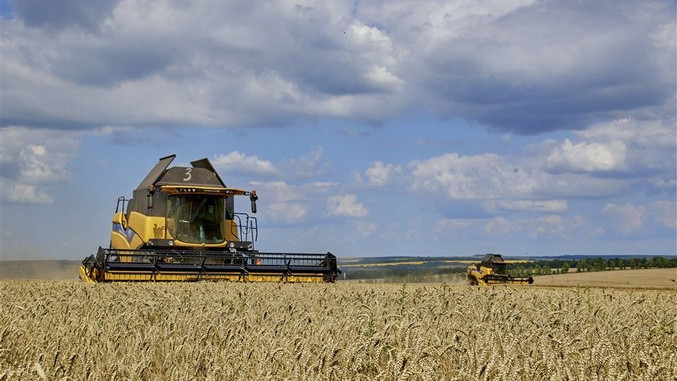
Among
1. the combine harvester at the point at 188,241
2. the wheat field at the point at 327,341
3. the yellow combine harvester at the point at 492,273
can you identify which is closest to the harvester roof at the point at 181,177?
the combine harvester at the point at 188,241

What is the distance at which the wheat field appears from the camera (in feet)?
15.2

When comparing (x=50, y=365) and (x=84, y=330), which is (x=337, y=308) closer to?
(x=84, y=330)

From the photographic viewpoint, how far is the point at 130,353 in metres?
5.45

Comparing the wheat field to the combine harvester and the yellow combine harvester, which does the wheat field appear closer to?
the combine harvester

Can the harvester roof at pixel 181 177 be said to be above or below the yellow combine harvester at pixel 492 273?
above

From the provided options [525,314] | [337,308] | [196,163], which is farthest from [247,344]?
[196,163]

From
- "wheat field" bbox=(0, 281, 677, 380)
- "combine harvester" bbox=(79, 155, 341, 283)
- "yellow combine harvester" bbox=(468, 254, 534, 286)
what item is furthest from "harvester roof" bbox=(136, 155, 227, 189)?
"wheat field" bbox=(0, 281, 677, 380)

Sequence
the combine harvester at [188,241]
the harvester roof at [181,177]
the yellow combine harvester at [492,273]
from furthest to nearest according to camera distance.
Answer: the yellow combine harvester at [492,273] → the harvester roof at [181,177] → the combine harvester at [188,241]

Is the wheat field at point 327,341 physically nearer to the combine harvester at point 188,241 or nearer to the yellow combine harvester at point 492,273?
the combine harvester at point 188,241

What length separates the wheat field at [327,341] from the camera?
4621 millimetres

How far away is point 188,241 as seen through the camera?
24297 mm

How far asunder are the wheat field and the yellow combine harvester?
24.8 metres

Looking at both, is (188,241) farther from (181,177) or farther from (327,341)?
(327,341)

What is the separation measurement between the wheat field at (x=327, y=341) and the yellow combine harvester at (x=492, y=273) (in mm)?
24836
